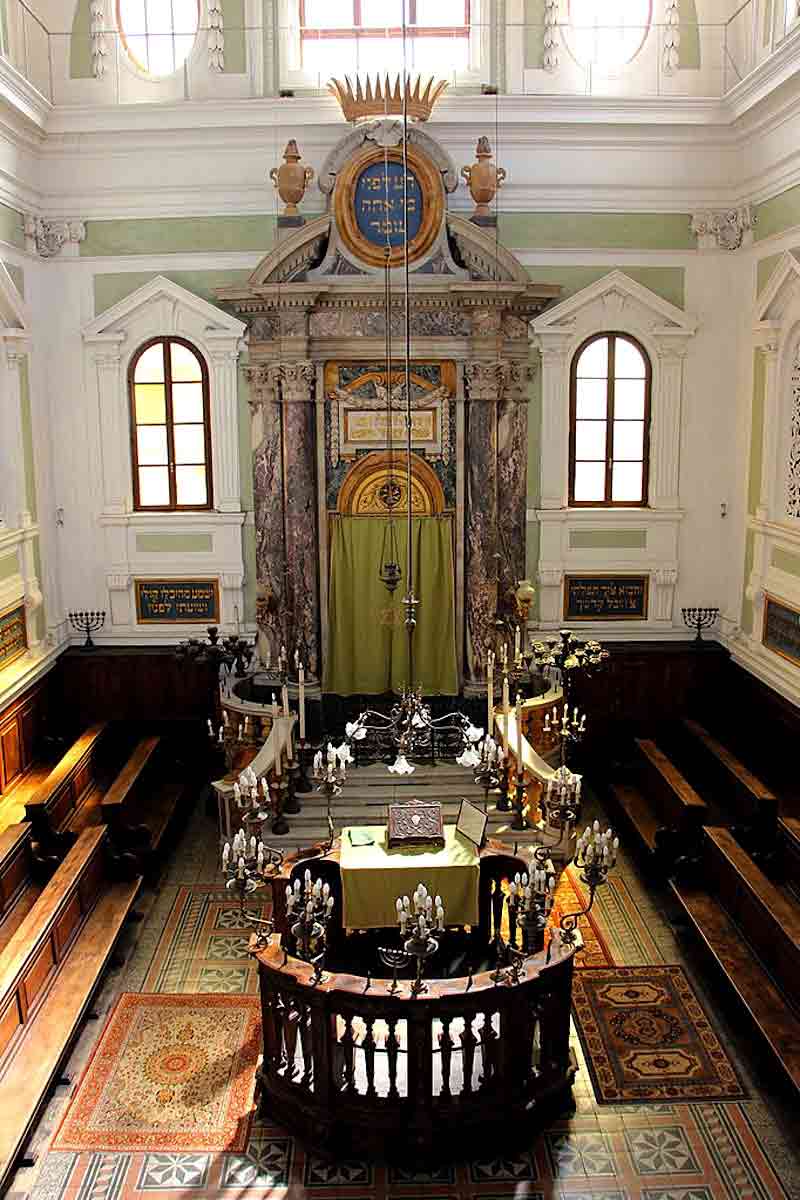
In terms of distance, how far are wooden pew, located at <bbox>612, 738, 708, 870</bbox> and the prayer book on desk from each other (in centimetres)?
261

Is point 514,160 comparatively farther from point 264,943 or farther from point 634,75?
point 264,943

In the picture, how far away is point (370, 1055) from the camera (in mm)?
7848

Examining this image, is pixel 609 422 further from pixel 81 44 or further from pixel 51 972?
pixel 51 972

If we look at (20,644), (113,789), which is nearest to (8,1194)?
(113,789)

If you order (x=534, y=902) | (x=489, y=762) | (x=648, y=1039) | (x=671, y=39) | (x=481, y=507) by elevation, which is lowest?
(x=648, y=1039)

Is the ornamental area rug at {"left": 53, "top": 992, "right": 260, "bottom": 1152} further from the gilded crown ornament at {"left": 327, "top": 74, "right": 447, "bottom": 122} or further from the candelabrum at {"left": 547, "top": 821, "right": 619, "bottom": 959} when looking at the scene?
the gilded crown ornament at {"left": 327, "top": 74, "right": 447, "bottom": 122}

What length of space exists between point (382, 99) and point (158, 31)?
2922mm

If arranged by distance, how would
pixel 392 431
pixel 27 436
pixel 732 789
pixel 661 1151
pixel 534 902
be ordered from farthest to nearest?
pixel 392 431 < pixel 27 436 < pixel 732 789 < pixel 534 902 < pixel 661 1151

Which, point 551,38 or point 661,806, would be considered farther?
point 551,38

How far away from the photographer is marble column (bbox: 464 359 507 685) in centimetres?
1371

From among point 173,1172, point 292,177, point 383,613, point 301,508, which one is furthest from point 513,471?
point 173,1172

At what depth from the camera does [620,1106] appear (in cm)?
846

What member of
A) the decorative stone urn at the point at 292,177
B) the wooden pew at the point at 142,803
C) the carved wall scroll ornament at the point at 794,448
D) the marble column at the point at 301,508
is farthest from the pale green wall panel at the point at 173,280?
the carved wall scroll ornament at the point at 794,448

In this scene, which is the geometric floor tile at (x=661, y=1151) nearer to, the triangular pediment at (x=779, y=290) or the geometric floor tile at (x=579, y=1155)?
the geometric floor tile at (x=579, y=1155)
